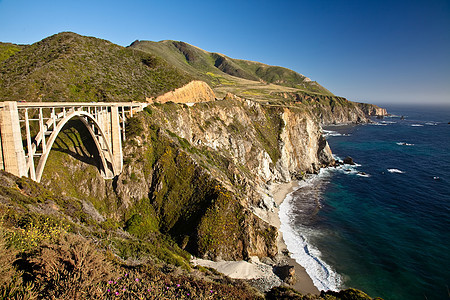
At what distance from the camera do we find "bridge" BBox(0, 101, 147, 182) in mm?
17828

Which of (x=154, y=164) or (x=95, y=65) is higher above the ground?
(x=95, y=65)

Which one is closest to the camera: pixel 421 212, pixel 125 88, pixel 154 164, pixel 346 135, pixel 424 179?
pixel 154 164

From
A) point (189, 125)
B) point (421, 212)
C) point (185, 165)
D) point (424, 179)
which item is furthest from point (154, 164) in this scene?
point (424, 179)

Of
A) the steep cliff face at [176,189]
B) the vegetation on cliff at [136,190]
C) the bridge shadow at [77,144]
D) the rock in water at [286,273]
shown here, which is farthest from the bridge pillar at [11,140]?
the rock in water at [286,273]

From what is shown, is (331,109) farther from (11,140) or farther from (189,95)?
(11,140)

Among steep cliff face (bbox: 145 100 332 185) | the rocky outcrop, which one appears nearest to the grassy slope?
steep cliff face (bbox: 145 100 332 185)

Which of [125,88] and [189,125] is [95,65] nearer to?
[125,88]

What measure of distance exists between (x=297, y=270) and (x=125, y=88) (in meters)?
46.6

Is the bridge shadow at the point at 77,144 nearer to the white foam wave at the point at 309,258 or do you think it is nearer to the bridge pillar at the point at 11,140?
the bridge pillar at the point at 11,140

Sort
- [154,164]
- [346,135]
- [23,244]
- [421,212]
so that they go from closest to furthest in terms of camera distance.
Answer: [23,244]
[154,164]
[421,212]
[346,135]

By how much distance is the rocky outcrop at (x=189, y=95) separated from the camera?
53031mm

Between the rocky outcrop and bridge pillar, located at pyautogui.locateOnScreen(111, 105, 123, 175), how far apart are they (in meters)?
17.9

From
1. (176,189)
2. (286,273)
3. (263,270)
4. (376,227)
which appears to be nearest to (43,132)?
(176,189)

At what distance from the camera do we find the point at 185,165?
37719mm
